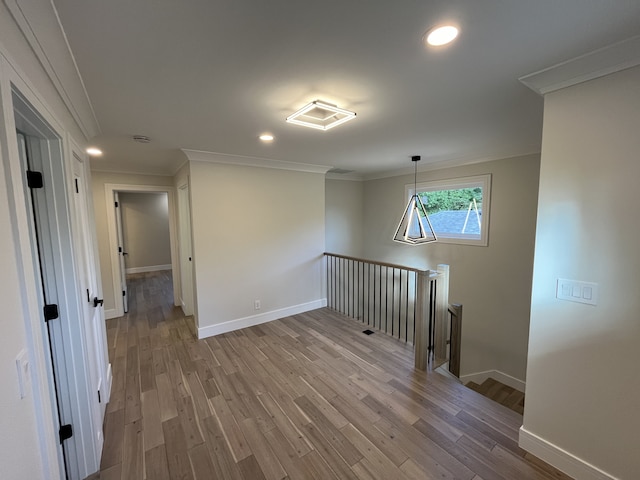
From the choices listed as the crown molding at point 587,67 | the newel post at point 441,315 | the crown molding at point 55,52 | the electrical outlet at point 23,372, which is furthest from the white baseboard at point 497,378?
the crown molding at point 55,52

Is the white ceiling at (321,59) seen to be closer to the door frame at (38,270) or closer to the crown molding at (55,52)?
the crown molding at (55,52)

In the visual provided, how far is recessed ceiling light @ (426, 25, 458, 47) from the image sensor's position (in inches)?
47.0

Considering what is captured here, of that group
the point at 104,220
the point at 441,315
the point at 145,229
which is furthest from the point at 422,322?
the point at 145,229

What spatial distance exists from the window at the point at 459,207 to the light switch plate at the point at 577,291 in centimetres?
238

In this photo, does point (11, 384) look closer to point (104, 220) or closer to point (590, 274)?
point (590, 274)

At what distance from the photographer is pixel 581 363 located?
1594 millimetres

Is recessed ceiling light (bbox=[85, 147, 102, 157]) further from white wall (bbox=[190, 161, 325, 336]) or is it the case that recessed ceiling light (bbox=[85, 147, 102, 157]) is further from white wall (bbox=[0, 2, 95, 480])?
white wall (bbox=[0, 2, 95, 480])

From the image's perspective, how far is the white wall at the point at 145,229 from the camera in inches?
293

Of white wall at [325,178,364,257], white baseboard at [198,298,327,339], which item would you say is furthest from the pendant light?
white baseboard at [198,298,327,339]

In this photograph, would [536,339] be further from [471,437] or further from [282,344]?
[282,344]

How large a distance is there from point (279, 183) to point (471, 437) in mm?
3568

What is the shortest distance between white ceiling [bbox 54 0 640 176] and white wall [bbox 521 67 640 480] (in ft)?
1.18

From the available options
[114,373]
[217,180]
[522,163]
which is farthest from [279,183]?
[522,163]

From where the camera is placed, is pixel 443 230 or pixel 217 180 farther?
pixel 443 230
